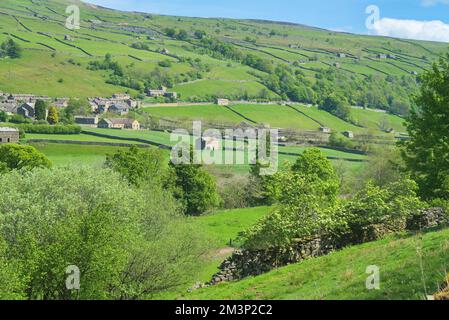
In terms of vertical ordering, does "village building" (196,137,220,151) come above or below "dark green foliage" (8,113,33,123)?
above

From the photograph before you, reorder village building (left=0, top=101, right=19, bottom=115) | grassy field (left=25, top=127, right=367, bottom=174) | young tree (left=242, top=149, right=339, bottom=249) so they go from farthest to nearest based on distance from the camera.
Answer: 1. village building (left=0, top=101, right=19, bottom=115)
2. grassy field (left=25, top=127, right=367, bottom=174)
3. young tree (left=242, top=149, right=339, bottom=249)

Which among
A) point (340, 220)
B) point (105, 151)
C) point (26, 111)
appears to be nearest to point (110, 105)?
point (26, 111)

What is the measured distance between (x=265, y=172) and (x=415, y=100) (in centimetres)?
4380

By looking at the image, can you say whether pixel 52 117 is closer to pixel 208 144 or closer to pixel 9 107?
pixel 9 107

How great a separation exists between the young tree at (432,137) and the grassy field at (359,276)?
906cm

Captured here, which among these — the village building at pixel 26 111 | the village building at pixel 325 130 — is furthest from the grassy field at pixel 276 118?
the village building at pixel 26 111

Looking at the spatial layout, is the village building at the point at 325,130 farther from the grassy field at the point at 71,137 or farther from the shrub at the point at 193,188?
the shrub at the point at 193,188

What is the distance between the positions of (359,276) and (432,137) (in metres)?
18.5

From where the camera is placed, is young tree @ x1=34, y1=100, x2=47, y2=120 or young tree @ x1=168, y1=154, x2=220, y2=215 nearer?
young tree @ x1=168, y1=154, x2=220, y2=215

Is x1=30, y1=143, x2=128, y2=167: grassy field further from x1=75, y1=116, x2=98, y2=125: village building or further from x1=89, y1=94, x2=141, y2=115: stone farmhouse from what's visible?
x1=89, y1=94, x2=141, y2=115: stone farmhouse

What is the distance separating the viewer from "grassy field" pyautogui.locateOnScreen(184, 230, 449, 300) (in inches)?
625

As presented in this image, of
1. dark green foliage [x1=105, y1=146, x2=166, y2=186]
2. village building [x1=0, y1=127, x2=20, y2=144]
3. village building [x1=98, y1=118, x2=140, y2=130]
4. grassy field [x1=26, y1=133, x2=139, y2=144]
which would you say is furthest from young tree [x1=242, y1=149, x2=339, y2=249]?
village building [x1=98, y1=118, x2=140, y2=130]

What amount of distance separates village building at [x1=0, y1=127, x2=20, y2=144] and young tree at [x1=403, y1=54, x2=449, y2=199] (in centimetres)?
8521

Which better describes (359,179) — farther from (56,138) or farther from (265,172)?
(56,138)
